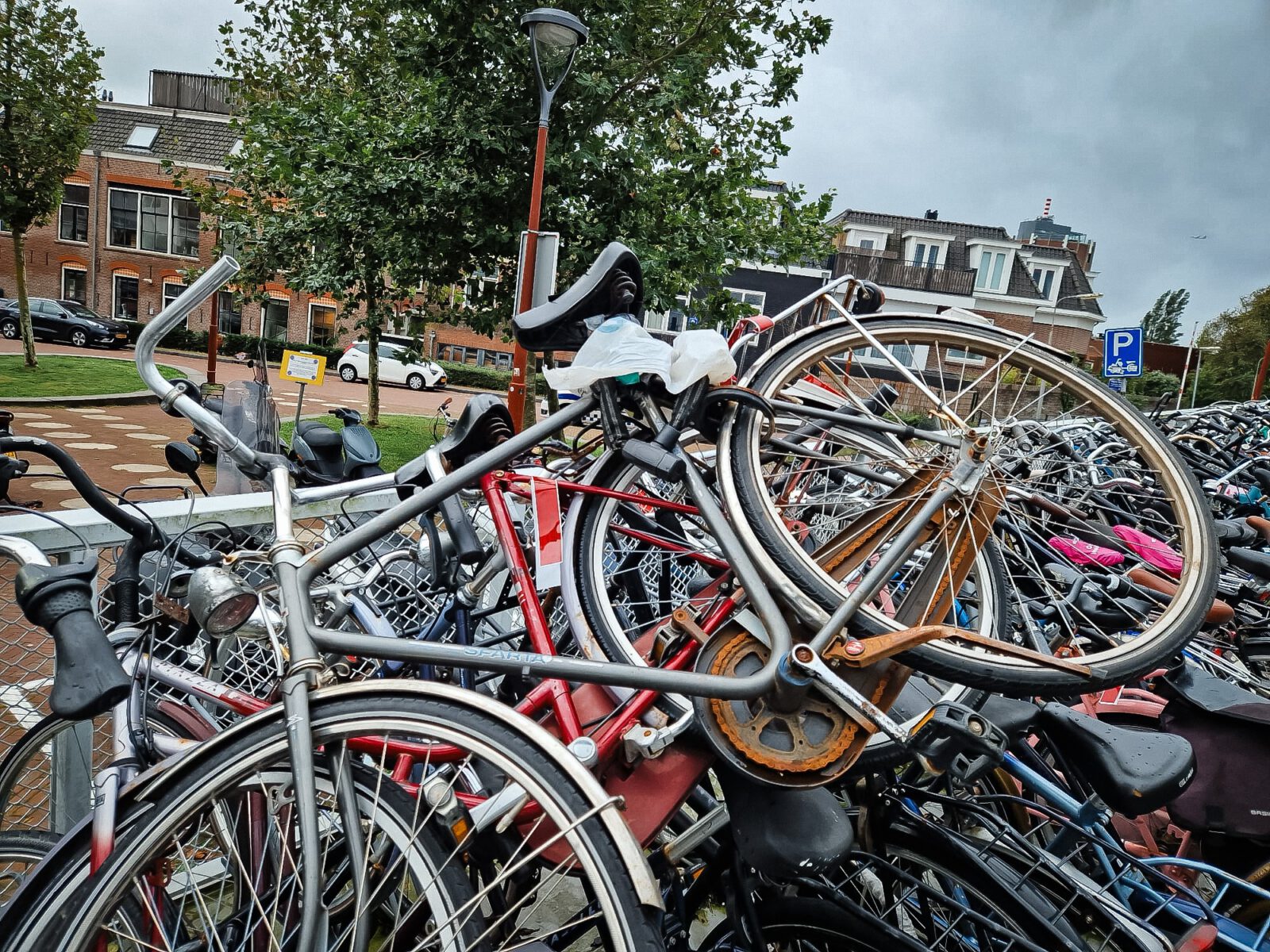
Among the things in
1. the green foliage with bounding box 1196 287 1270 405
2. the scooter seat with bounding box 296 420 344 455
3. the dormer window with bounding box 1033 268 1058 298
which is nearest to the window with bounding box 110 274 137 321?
the scooter seat with bounding box 296 420 344 455

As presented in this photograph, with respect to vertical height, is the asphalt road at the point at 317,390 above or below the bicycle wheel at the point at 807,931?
below

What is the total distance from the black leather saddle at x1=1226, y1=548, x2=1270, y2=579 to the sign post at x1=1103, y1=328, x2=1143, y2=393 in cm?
945

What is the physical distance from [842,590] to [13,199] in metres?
16.4

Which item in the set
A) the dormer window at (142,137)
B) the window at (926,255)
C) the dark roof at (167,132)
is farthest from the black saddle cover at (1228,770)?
the window at (926,255)

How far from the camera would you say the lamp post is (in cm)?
596

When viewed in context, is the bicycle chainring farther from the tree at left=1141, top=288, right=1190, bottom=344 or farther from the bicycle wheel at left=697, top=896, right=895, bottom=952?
the tree at left=1141, top=288, right=1190, bottom=344

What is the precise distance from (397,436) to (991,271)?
3192 cm

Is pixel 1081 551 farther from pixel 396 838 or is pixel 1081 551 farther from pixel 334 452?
pixel 334 452

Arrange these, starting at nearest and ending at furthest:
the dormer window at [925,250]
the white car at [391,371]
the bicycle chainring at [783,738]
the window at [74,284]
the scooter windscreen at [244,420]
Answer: the bicycle chainring at [783,738] < the scooter windscreen at [244,420] < the white car at [391,371] < the window at [74,284] < the dormer window at [925,250]

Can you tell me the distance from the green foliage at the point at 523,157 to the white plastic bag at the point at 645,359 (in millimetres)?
5756

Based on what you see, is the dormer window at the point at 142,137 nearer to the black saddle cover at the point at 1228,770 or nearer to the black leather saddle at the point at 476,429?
the black leather saddle at the point at 476,429

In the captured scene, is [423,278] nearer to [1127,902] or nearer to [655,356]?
[655,356]

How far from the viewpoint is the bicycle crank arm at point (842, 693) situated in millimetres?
1290

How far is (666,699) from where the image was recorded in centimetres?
158
